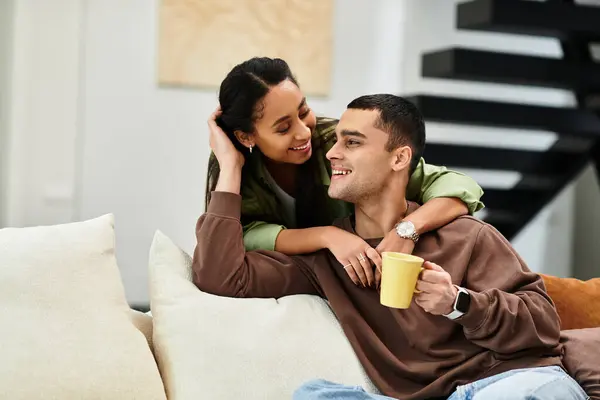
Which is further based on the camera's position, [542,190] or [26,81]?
[542,190]

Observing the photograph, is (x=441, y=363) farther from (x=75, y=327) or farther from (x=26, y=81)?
(x=26, y=81)

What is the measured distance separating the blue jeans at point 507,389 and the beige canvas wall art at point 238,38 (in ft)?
9.99

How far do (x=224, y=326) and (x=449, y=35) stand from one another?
3.64m

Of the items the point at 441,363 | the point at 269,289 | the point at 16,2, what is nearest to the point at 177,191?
the point at 16,2

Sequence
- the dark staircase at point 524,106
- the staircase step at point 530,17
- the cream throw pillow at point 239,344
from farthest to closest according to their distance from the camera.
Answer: the dark staircase at point 524,106 → the staircase step at point 530,17 → the cream throw pillow at point 239,344

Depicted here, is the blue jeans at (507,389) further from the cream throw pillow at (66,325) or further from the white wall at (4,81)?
the white wall at (4,81)

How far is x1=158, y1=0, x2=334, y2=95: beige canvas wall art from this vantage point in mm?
4527

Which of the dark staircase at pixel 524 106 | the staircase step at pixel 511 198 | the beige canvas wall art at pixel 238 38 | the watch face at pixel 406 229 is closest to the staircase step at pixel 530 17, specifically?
the dark staircase at pixel 524 106

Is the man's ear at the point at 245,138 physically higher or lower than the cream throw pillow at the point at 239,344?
higher

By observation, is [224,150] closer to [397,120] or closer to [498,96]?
[397,120]

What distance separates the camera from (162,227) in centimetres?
462

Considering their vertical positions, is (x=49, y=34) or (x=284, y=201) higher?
(x=49, y=34)

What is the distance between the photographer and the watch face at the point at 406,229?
201cm

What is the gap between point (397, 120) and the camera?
2.15 meters
